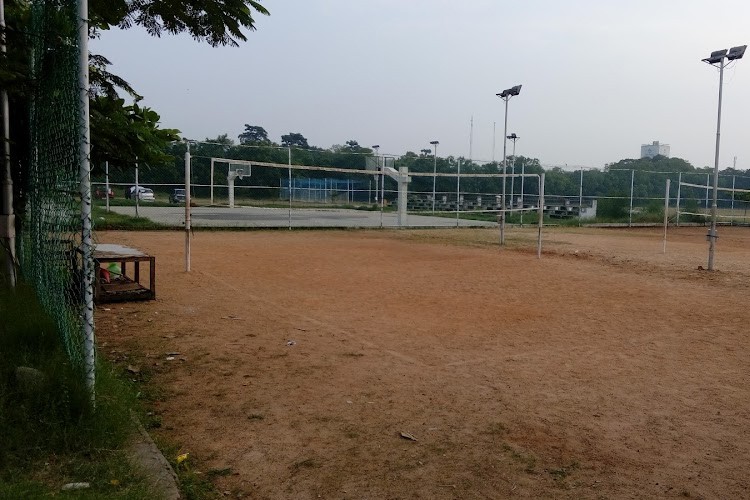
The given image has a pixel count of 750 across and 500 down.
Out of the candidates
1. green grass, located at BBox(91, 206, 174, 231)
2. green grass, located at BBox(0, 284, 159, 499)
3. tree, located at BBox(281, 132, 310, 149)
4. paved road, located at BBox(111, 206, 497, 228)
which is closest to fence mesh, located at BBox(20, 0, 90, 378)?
green grass, located at BBox(0, 284, 159, 499)

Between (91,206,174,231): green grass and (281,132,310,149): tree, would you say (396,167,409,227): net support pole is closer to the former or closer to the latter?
(91,206,174,231): green grass

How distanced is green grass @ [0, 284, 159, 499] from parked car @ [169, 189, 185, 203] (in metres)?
26.3

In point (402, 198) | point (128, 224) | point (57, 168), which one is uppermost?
point (57, 168)

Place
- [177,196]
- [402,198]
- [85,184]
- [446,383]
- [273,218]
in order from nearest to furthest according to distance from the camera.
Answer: [85,184] → [446,383] → [273,218] → [402,198] → [177,196]

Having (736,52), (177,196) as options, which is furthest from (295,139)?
(736,52)

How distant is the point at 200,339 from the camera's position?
18.7 feet

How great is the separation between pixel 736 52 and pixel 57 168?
11.9m

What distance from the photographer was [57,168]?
14.0 feet

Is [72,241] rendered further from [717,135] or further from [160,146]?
[717,135]

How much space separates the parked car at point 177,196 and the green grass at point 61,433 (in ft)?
86.2

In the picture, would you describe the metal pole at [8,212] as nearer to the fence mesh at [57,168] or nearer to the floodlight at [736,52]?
the fence mesh at [57,168]

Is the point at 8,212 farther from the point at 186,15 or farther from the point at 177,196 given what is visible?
the point at 177,196

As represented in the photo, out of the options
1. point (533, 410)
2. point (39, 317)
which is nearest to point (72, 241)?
point (39, 317)

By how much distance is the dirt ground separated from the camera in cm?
314
